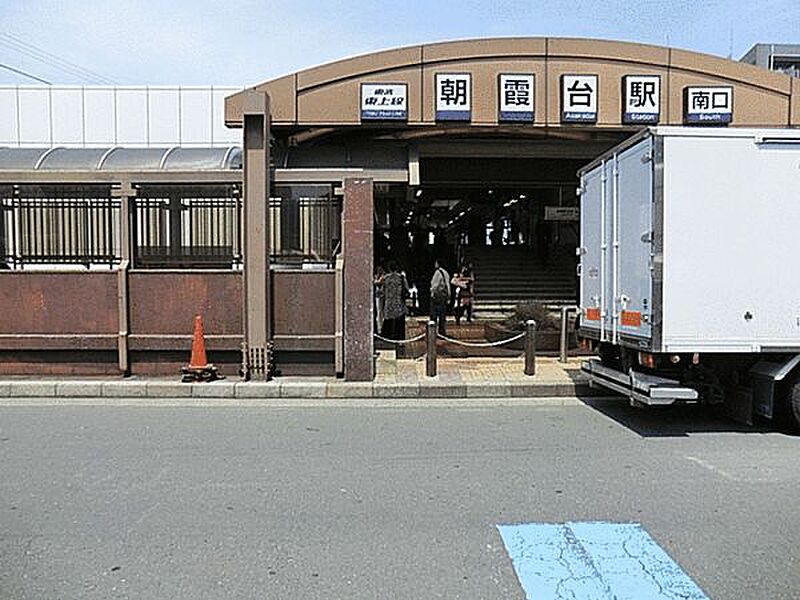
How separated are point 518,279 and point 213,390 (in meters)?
17.2

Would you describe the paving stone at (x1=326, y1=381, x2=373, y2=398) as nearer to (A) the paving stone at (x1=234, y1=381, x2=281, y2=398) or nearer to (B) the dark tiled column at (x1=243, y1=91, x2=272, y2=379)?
(A) the paving stone at (x1=234, y1=381, x2=281, y2=398)

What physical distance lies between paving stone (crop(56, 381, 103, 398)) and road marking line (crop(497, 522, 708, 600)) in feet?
24.8

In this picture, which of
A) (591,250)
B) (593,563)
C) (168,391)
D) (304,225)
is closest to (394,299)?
(304,225)

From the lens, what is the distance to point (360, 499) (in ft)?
19.5

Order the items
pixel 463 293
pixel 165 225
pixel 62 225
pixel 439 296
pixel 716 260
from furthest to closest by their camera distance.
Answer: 1. pixel 463 293
2. pixel 439 296
3. pixel 62 225
4. pixel 165 225
5. pixel 716 260

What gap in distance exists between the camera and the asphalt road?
4457 millimetres

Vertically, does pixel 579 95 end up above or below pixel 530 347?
above

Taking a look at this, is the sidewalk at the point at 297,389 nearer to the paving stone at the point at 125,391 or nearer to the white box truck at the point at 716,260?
the paving stone at the point at 125,391

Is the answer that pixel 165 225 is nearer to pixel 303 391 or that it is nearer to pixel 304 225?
pixel 304 225

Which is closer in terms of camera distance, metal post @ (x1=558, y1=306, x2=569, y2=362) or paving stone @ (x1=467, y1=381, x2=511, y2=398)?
paving stone @ (x1=467, y1=381, x2=511, y2=398)

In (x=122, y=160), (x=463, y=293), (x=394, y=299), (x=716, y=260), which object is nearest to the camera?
(x=716, y=260)

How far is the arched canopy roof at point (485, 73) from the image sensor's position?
45.6ft

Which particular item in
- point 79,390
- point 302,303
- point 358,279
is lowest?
Answer: point 79,390

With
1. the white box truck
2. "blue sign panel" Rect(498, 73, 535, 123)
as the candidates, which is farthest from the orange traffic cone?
"blue sign panel" Rect(498, 73, 535, 123)
